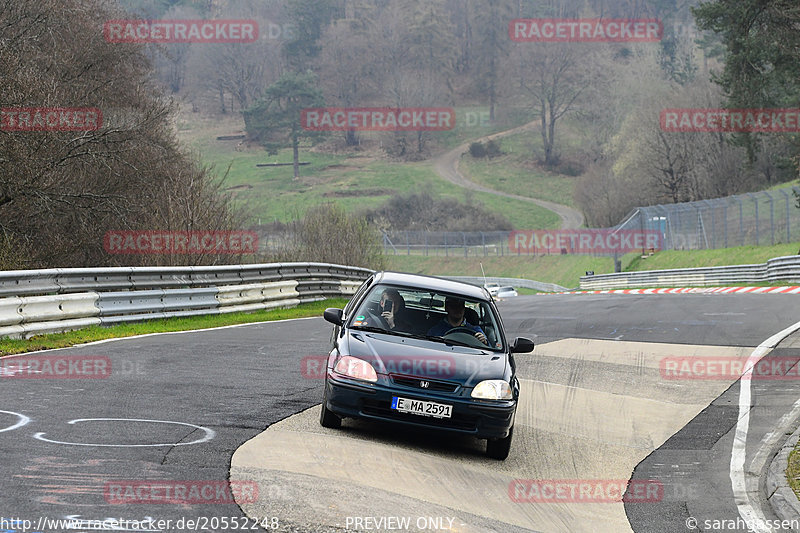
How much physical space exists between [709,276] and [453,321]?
36411 mm

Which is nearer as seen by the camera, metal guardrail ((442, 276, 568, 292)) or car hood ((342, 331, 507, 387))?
car hood ((342, 331, 507, 387))

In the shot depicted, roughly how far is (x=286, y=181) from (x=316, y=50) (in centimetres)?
4192

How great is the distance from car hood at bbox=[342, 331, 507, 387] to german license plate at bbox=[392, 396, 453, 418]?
0.80ft

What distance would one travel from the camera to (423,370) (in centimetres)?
856

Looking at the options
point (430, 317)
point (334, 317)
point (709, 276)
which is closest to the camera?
point (334, 317)

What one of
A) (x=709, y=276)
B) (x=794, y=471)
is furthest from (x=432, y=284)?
(x=709, y=276)

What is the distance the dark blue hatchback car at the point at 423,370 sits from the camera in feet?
27.5

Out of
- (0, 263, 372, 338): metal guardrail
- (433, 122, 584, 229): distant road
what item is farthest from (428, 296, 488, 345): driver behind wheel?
(433, 122, 584, 229): distant road

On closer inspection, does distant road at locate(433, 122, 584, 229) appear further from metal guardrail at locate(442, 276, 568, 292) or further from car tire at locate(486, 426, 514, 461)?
car tire at locate(486, 426, 514, 461)

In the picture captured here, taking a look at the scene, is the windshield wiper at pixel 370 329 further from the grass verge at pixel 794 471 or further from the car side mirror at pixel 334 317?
the grass verge at pixel 794 471

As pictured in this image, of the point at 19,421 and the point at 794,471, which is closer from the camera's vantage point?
the point at 19,421

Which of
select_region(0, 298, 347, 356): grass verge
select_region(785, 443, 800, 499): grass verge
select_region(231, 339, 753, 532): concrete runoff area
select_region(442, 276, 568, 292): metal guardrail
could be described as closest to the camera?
select_region(231, 339, 753, 532): concrete runoff area

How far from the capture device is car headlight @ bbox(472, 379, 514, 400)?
8.48m

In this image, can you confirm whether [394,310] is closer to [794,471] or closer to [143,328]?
[794,471]
